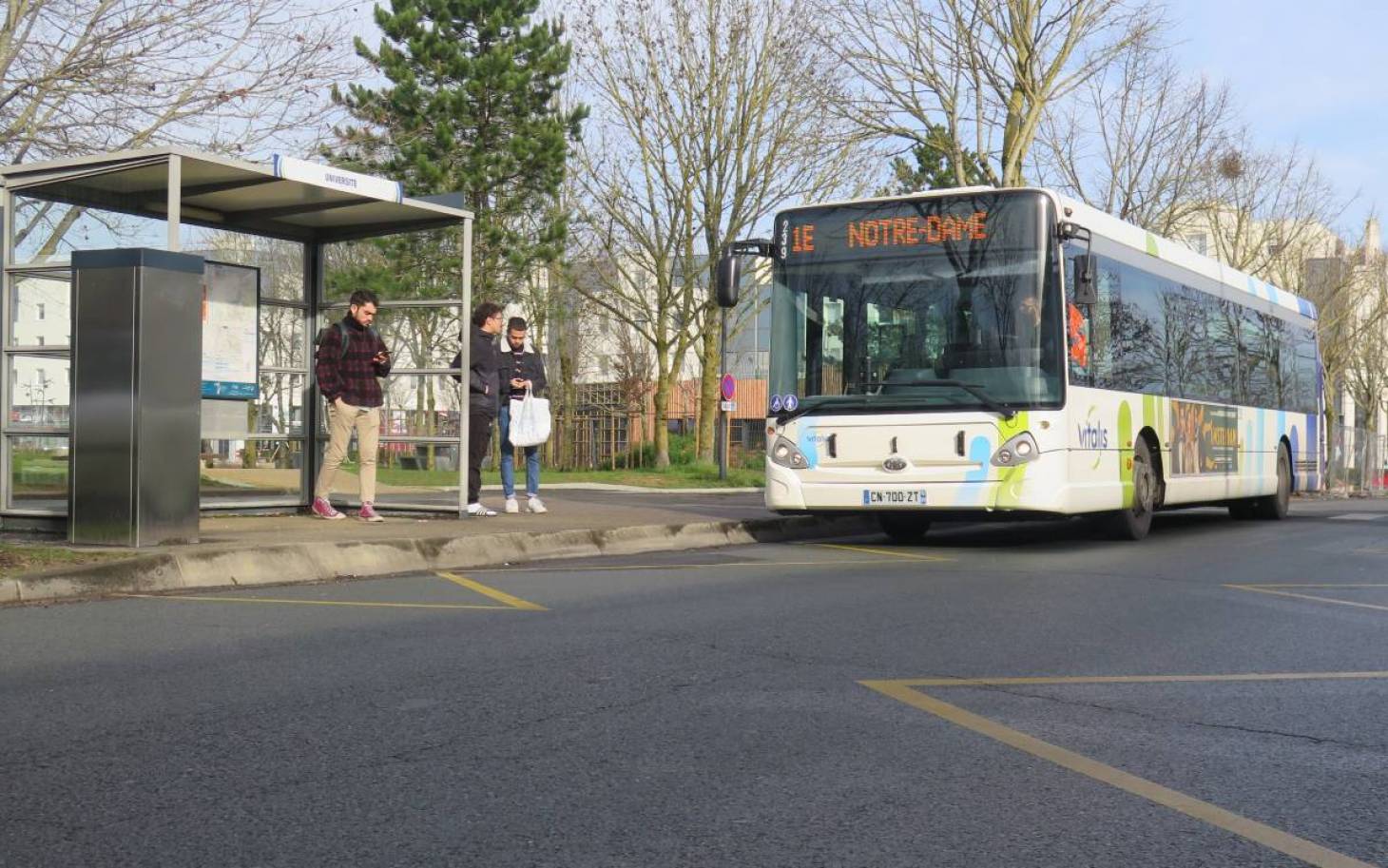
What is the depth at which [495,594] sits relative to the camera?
359 inches

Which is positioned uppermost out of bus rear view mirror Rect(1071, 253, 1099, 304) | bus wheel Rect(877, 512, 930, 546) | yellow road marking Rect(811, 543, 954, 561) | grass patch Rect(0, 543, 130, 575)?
bus rear view mirror Rect(1071, 253, 1099, 304)

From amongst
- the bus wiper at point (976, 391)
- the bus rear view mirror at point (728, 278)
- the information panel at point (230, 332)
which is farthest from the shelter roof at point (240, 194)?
the bus wiper at point (976, 391)

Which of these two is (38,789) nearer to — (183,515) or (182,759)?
(182,759)

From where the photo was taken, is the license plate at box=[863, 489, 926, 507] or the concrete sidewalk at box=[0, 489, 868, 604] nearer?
the concrete sidewalk at box=[0, 489, 868, 604]

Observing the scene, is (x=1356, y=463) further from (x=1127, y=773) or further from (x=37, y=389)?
(x=1127, y=773)

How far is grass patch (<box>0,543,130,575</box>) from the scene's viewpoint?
8641 millimetres

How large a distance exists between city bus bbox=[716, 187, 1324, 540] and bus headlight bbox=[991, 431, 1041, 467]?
0.04ft

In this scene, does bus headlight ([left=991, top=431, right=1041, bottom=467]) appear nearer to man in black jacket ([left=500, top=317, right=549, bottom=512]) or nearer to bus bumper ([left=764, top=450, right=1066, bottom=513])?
bus bumper ([left=764, top=450, right=1066, bottom=513])

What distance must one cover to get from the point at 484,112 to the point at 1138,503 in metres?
22.0

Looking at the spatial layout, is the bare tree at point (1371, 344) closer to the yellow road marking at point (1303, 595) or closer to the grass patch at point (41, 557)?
the yellow road marking at point (1303, 595)

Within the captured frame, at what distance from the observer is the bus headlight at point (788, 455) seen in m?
13.4

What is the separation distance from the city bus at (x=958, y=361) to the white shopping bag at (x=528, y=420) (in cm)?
216

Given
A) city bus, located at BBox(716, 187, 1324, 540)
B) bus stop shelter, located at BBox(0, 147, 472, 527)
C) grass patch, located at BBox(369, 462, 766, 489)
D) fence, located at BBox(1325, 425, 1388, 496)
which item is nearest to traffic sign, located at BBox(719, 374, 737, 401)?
grass patch, located at BBox(369, 462, 766, 489)

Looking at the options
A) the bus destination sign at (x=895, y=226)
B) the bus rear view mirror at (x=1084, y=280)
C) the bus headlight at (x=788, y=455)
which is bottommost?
the bus headlight at (x=788, y=455)
